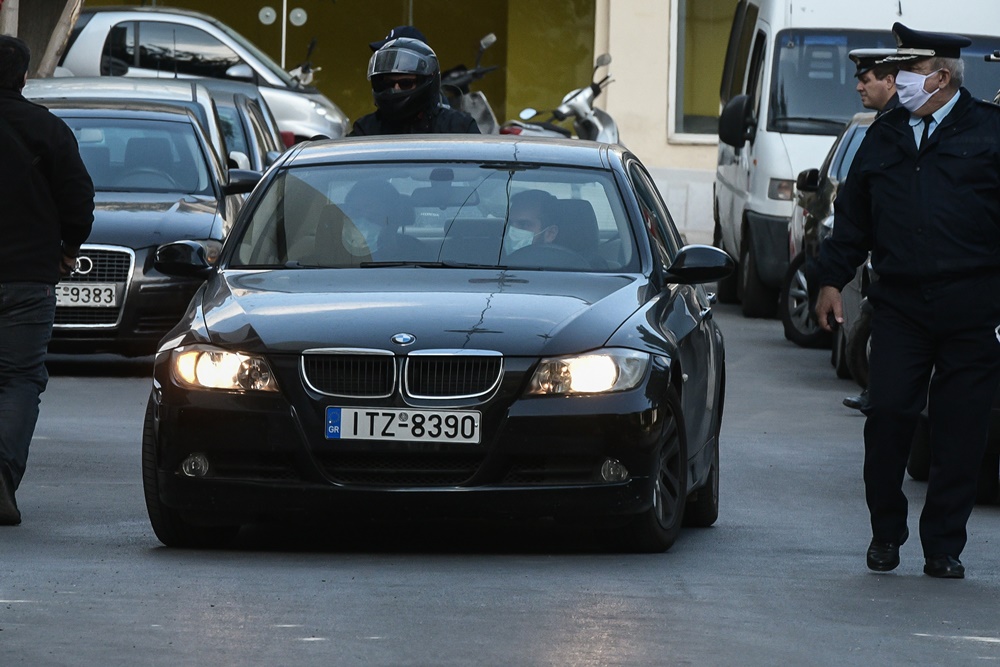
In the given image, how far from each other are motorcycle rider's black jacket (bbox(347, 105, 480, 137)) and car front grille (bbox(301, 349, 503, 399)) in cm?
438

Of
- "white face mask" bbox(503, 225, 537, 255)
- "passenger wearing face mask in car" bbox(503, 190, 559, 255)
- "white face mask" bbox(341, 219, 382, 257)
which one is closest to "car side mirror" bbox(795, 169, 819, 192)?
"passenger wearing face mask in car" bbox(503, 190, 559, 255)

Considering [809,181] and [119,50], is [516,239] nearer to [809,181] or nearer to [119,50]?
[809,181]

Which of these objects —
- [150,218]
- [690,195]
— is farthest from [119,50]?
[150,218]

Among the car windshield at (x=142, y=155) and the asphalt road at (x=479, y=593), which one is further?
the car windshield at (x=142, y=155)

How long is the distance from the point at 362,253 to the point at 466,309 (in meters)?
0.92

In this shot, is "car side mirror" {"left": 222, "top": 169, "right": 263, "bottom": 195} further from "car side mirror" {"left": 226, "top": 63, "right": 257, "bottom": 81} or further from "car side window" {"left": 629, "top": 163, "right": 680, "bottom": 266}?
"car side mirror" {"left": 226, "top": 63, "right": 257, "bottom": 81}

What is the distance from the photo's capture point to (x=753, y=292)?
842 inches

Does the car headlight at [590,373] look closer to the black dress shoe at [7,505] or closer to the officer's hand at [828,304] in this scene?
the officer's hand at [828,304]

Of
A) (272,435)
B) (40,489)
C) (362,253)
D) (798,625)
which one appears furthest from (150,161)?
(798,625)

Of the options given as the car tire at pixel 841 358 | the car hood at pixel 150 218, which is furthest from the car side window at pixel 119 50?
the car tire at pixel 841 358

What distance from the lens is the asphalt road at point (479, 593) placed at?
20.3ft

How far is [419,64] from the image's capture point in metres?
12.0

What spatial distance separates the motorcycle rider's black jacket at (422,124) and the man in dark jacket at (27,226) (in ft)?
10.0

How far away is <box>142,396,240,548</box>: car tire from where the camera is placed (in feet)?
26.3
